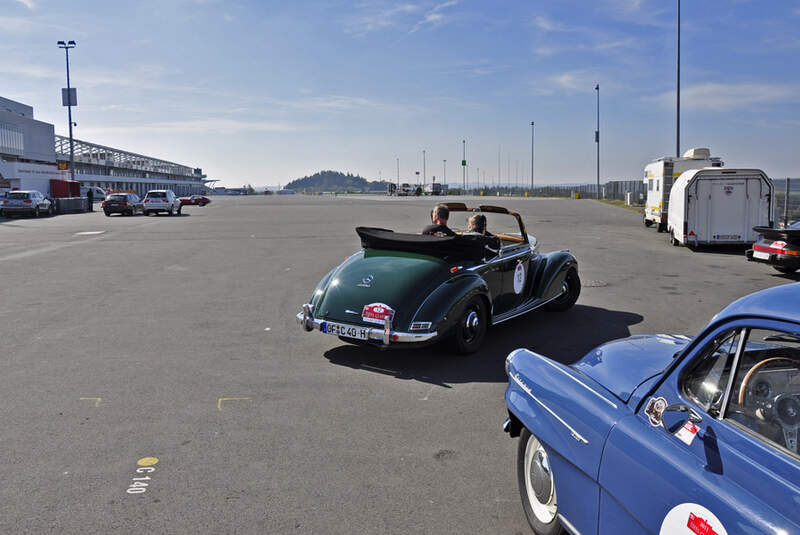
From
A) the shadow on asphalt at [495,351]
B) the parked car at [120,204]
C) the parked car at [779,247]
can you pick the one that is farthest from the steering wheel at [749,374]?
the parked car at [120,204]

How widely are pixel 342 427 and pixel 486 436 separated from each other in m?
1.09

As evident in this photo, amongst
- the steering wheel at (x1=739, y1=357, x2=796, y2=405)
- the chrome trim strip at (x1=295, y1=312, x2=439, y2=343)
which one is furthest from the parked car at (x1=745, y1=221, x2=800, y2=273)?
the steering wheel at (x1=739, y1=357, x2=796, y2=405)

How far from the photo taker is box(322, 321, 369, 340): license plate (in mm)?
6324

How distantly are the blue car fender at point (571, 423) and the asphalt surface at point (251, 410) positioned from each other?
0.76m

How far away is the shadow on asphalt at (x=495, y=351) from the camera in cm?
627

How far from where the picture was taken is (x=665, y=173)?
73.9 ft

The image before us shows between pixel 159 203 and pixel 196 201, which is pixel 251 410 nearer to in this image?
pixel 159 203

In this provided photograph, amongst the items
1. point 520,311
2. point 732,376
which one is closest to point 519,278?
point 520,311

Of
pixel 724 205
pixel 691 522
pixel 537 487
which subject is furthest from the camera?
pixel 724 205

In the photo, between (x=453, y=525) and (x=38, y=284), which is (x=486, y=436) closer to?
(x=453, y=525)

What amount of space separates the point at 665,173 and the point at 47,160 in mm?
88170

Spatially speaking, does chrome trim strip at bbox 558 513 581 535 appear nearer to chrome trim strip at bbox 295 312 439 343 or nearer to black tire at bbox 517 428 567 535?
black tire at bbox 517 428 567 535

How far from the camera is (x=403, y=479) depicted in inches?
161

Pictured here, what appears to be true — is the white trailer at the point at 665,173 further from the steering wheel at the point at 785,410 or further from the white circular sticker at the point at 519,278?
the steering wheel at the point at 785,410
